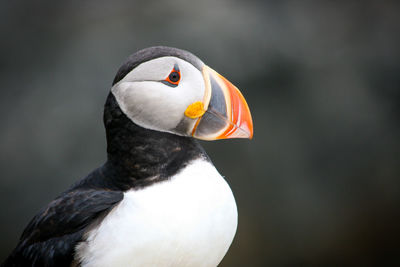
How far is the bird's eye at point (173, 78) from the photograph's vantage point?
1404 millimetres

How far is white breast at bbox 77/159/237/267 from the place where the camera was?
4.38 ft

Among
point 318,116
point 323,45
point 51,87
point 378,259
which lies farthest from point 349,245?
point 51,87

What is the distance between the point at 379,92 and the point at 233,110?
2.10 metres

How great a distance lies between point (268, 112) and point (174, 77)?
5.96 feet

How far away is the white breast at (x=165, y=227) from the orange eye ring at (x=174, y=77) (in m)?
0.26

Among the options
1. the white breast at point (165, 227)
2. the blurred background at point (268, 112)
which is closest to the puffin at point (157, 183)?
the white breast at point (165, 227)

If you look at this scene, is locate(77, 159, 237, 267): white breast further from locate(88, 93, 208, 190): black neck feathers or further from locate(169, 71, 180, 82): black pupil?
locate(169, 71, 180, 82): black pupil

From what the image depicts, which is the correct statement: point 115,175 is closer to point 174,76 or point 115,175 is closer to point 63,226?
point 63,226

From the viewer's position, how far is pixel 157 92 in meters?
1.39

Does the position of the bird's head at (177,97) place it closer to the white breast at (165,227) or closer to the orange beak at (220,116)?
the orange beak at (220,116)

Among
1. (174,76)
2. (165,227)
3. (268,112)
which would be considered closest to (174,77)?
(174,76)

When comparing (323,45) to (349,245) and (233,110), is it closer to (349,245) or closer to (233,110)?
(349,245)

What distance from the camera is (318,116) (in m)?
3.20

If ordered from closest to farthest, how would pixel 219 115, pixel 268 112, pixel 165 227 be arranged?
pixel 165 227 → pixel 219 115 → pixel 268 112
